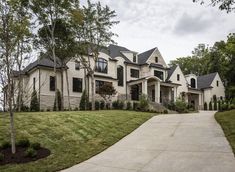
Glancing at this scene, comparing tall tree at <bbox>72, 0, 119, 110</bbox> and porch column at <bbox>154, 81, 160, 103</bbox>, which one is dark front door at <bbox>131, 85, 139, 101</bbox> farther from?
tall tree at <bbox>72, 0, 119, 110</bbox>

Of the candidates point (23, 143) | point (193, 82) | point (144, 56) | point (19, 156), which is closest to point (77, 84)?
point (144, 56)

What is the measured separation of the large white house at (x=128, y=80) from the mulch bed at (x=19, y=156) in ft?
51.1

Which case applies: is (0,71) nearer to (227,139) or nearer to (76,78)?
(227,139)

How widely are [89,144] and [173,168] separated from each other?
188 inches

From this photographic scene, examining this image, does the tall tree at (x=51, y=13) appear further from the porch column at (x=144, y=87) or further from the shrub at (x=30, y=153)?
the shrub at (x=30, y=153)

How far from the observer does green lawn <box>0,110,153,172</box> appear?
10125 mm

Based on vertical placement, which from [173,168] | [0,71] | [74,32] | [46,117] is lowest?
[173,168]

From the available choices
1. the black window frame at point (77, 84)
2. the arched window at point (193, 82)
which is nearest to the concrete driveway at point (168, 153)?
the black window frame at point (77, 84)

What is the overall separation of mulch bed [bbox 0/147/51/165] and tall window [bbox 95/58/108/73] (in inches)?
876

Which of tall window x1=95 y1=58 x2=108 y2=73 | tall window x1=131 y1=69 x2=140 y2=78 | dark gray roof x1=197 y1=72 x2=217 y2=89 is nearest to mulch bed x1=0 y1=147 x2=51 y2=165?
tall window x1=95 y1=58 x2=108 y2=73

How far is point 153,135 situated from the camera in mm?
14562

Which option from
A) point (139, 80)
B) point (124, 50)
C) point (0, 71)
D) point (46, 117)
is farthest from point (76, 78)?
point (0, 71)

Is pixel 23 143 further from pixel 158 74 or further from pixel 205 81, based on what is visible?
pixel 205 81

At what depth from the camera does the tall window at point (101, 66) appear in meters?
33.1
